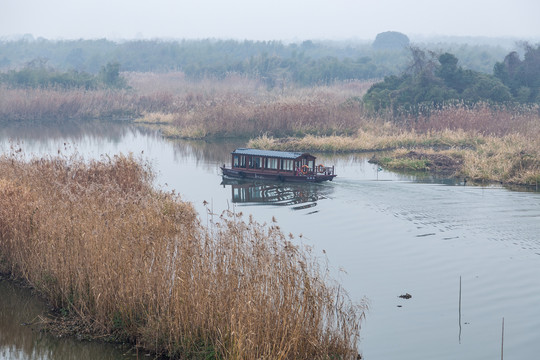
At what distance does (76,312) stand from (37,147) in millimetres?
26066

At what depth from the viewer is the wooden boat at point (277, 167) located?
30.3 meters

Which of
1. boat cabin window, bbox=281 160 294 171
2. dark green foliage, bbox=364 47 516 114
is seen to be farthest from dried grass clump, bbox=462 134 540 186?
dark green foliage, bbox=364 47 516 114

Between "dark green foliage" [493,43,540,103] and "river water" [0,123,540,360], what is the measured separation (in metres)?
19.3

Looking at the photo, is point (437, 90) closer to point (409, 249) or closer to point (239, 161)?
point (239, 161)

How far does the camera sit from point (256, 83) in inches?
2975

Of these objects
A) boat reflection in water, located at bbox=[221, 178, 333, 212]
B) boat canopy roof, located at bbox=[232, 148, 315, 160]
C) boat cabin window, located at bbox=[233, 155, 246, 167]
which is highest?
boat canopy roof, located at bbox=[232, 148, 315, 160]

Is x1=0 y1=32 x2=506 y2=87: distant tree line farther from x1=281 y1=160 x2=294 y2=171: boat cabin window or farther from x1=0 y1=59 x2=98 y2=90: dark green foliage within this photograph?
x1=281 y1=160 x2=294 y2=171: boat cabin window

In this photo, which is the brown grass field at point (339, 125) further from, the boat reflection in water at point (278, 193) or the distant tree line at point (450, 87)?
the boat reflection in water at point (278, 193)

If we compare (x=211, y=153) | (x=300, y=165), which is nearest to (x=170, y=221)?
(x=300, y=165)

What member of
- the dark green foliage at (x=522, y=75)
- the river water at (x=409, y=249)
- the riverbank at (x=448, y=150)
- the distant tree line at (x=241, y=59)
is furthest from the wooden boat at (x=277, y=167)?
the distant tree line at (x=241, y=59)

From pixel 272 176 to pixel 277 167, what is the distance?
47cm

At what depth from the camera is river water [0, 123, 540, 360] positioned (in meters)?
13.7

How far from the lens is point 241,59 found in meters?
112

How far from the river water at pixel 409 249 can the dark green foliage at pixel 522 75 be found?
19321 mm
